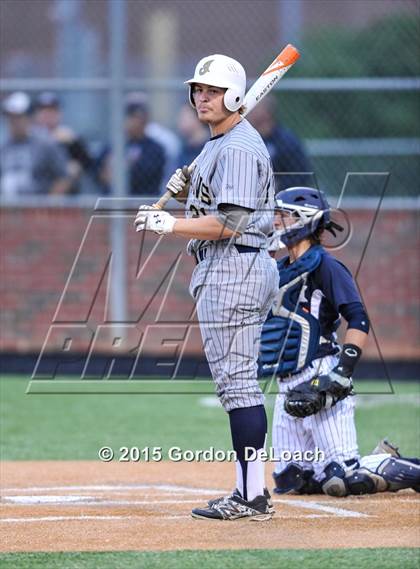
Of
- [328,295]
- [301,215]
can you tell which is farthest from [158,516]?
[301,215]

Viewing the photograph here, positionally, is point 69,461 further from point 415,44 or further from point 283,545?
point 415,44

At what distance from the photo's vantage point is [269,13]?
40.7 ft

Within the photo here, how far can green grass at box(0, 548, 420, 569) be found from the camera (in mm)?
4266

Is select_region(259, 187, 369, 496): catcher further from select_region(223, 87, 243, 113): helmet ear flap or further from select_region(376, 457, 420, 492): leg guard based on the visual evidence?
select_region(223, 87, 243, 113): helmet ear flap

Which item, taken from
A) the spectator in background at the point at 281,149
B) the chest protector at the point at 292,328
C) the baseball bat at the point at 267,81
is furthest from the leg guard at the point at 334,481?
the spectator in background at the point at 281,149

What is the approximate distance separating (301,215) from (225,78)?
1239 millimetres

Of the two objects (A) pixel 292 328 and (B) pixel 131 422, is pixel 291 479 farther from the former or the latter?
(B) pixel 131 422

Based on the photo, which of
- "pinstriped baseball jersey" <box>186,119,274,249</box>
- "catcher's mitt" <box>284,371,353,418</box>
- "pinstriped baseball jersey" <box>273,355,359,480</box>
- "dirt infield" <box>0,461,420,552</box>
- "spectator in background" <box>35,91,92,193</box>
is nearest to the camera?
"dirt infield" <box>0,461,420,552</box>

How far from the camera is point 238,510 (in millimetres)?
5172

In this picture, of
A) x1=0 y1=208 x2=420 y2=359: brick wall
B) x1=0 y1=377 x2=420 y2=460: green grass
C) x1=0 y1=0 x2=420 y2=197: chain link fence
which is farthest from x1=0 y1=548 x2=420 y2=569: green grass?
x1=0 y1=0 x2=420 y2=197: chain link fence

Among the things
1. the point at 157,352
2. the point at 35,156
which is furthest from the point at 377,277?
the point at 35,156

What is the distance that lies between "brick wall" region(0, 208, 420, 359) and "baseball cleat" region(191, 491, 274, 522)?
631cm

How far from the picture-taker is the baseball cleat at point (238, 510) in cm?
517

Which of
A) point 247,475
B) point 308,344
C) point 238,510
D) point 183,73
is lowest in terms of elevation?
point 238,510
